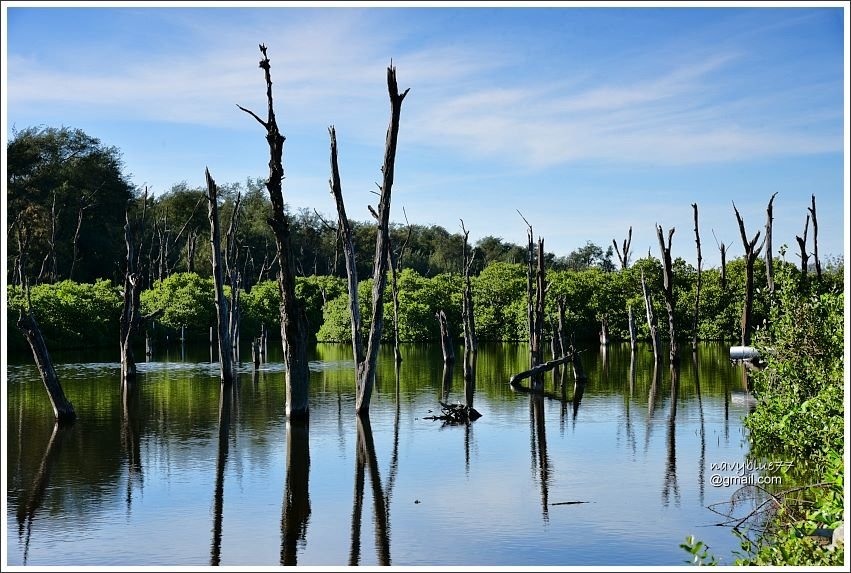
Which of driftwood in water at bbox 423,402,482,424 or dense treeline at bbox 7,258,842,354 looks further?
dense treeline at bbox 7,258,842,354

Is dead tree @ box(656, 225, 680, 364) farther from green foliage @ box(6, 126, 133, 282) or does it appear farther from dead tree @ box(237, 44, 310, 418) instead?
green foliage @ box(6, 126, 133, 282)

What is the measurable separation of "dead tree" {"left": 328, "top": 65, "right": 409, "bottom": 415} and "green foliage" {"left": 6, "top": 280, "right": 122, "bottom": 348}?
72.8 ft

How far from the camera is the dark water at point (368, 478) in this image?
10.9m

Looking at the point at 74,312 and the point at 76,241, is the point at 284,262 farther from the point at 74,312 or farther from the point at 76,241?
the point at 76,241

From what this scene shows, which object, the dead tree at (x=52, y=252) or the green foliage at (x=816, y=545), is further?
the dead tree at (x=52, y=252)

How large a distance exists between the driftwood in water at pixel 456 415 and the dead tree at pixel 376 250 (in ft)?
5.28

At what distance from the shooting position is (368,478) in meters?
14.7

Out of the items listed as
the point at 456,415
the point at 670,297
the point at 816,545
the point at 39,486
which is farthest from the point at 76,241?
the point at 816,545

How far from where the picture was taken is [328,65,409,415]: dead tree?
19.4m

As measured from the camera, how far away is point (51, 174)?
5441 cm

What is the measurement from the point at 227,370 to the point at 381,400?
533cm

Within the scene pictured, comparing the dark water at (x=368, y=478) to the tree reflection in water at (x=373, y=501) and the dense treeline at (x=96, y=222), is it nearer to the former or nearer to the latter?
the tree reflection in water at (x=373, y=501)

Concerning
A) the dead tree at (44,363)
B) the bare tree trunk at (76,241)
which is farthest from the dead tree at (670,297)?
the bare tree trunk at (76,241)

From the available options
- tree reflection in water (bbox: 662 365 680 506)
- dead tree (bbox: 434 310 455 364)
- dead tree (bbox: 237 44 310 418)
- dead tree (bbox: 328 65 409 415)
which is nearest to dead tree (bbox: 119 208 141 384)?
dead tree (bbox: 328 65 409 415)
